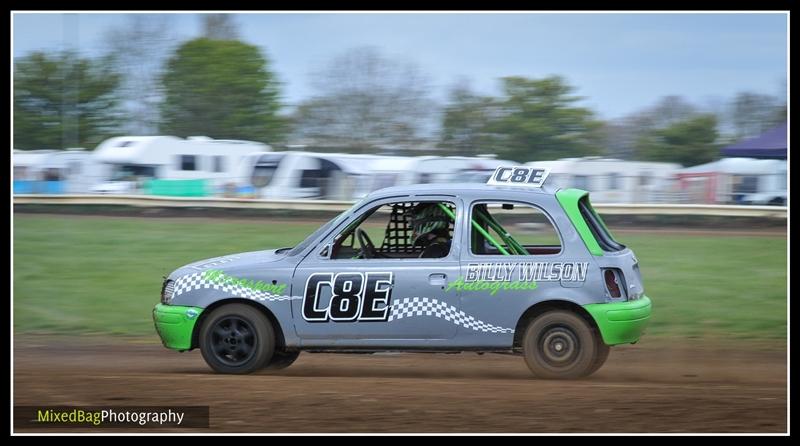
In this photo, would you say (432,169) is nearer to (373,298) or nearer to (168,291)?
(168,291)

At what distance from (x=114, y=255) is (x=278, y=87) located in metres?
4.54

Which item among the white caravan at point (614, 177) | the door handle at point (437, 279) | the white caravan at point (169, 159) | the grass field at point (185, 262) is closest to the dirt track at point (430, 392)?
the door handle at point (437, 279)

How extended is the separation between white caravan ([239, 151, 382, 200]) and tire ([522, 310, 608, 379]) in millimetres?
9490

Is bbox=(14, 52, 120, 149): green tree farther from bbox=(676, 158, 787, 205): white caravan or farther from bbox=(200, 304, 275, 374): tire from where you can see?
bbox=(676, 158, 787, 205): white caravan

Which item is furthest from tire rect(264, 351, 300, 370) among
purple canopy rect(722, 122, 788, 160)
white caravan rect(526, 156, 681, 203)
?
purple canopy rect(722, 122, 788, 160)

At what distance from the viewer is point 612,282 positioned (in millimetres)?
8203

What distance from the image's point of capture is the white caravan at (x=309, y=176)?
17625 millimetres

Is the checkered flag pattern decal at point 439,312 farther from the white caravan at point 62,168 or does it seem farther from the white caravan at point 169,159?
the white caravan at point 62,168

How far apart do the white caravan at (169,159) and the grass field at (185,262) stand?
1.53 m

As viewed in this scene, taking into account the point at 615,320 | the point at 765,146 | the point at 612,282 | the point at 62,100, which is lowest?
the point at 615,320

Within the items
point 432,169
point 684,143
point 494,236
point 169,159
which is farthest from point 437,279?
point 169,159

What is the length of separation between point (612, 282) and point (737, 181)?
32.5 feet

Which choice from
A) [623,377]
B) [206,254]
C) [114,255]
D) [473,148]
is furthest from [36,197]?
[623,377]

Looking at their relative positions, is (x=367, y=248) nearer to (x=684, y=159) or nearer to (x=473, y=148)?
(x=473, y=148)
